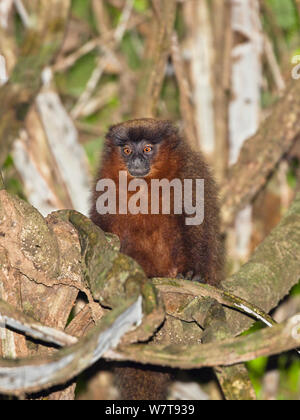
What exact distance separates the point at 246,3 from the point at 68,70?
2.28 m

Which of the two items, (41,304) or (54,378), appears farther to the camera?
(41,304)

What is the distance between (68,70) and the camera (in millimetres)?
6859

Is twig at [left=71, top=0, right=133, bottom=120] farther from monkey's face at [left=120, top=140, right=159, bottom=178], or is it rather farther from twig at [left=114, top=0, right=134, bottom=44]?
monkey's face at [left=120, top=140, right=159, bottom=178]

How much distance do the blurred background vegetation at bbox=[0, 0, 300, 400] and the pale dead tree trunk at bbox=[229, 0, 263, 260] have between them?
0.04ft

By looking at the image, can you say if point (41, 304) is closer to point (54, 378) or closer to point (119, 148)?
point (54, 378)

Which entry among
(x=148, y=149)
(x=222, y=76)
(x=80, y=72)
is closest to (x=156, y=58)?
(x=222, y=76)

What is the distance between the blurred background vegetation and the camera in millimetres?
5168

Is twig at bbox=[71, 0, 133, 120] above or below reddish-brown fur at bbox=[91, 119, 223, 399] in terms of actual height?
above

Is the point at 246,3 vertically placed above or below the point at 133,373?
above

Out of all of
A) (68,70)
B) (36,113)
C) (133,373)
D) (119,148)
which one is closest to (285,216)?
(119,148)

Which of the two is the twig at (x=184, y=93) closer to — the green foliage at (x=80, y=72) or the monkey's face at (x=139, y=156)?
the monkey's face at (x=139, y=156)

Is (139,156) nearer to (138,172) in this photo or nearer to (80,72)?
(138,172)

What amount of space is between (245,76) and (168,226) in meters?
2.50

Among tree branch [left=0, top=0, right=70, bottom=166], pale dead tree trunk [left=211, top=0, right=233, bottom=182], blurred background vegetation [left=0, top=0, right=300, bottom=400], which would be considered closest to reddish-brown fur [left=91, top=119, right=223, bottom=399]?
tree branch [left=0, top=0, right=70, bottom=166]
